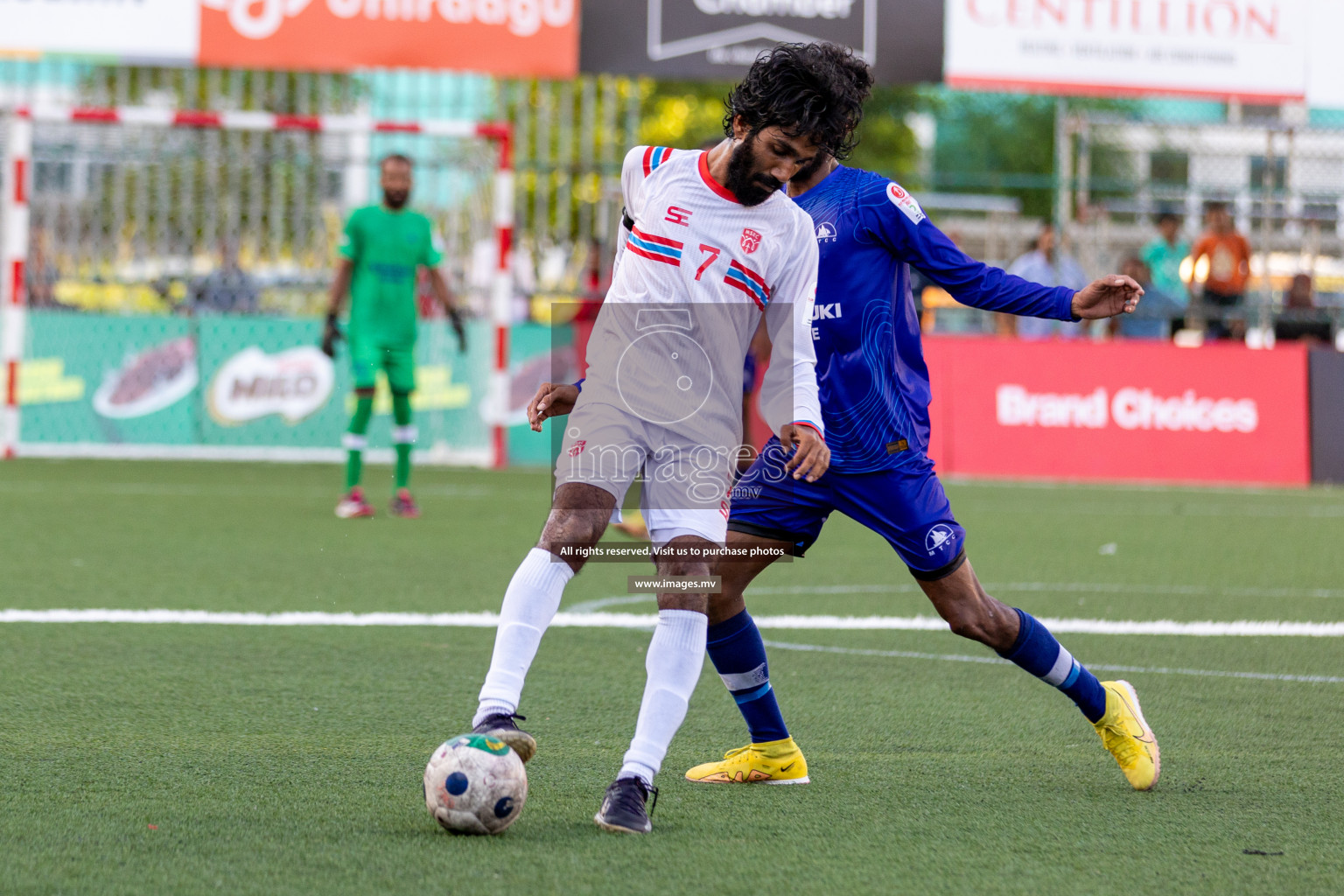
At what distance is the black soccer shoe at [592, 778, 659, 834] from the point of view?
3.63 m

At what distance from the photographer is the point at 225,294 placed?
14734 millimetres

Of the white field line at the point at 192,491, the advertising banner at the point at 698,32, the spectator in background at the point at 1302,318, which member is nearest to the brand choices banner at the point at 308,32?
the advertising banner at the point at 698,32

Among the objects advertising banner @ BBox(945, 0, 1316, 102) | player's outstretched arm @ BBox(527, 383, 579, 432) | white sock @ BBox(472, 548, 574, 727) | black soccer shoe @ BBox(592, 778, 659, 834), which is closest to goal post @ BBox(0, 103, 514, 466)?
advertising banner @ BBox(945, 0, 1316, 102)

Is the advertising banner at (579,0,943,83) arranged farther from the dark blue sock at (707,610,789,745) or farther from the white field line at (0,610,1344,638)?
the dark blue sock at (707,610,789,745)

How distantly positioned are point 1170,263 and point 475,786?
14411 mm

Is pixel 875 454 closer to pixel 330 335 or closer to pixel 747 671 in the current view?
pixel 747 671

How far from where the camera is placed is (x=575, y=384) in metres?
4.16

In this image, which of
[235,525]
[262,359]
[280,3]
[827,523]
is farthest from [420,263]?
[280,3]

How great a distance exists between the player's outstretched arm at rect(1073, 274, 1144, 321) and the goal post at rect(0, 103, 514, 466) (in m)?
10.1

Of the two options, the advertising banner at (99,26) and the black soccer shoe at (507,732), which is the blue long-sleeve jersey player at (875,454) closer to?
the black soccer shoe at (507,732)

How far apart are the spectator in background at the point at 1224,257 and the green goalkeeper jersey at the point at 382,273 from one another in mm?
8623

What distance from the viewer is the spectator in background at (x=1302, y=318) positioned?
16016 millimetres

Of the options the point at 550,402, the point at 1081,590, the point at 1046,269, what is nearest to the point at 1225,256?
the point at 1046,269

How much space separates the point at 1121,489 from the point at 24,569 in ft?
30.7
